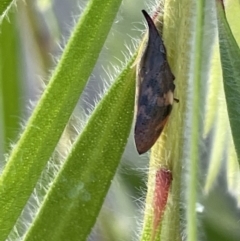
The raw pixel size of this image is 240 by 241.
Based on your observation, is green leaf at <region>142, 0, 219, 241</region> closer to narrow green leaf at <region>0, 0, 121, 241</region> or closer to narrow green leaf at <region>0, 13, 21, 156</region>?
narrow green leaf at <region>0, 0, 121, 241</region>

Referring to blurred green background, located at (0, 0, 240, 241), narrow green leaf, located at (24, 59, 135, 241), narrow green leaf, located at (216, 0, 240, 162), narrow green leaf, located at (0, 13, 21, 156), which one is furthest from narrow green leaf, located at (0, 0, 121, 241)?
narrow green leaf, located at (0, 13, 21, 156)

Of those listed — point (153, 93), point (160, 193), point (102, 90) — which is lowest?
point (102, 90)

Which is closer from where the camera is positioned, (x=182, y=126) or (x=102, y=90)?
(x=182, y=126)

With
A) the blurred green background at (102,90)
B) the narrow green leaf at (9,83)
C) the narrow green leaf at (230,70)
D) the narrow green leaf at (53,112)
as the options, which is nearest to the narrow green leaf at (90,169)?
the narrow green leaf at (53,112)

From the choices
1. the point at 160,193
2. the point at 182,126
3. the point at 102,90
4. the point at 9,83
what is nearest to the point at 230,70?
the point at 182,126

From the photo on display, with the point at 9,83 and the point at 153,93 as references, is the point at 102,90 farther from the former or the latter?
the point at 153,93
